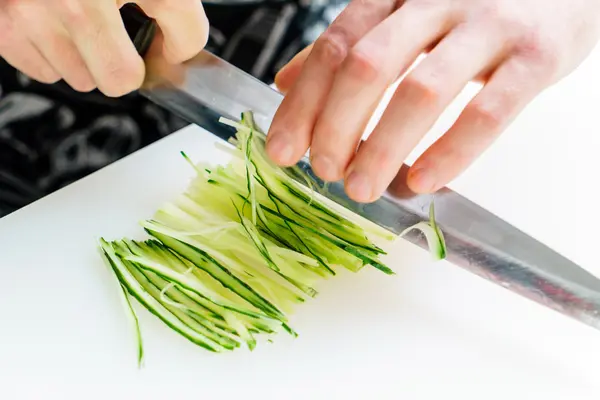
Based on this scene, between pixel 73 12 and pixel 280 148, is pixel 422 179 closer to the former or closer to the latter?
pixel 280 148

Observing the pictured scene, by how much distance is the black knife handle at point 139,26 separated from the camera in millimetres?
935

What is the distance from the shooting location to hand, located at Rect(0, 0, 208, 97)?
0.80 meters

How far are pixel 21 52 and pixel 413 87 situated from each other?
1.59ft

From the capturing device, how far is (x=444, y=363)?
95 cm

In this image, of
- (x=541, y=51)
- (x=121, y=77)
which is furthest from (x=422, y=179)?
(x=121, y=77)

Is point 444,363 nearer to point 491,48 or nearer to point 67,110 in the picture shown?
point 491,48

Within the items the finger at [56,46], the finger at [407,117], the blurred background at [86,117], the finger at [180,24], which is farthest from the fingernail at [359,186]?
the blurred background at [86,117]

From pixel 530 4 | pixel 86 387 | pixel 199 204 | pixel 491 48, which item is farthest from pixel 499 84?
pixel 86 387

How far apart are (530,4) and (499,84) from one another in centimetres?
16

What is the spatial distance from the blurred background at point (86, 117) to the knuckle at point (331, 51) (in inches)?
17.1

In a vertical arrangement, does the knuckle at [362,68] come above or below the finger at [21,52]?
above

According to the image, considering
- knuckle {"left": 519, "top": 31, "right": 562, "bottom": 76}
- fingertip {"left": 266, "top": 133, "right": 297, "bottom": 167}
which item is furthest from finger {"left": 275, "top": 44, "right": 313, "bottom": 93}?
knuckle {"left": 519, "top": 31, "right": 562, "bottom": 76}

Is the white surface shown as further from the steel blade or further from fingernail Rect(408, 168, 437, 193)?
fingernail Rect(408, 168, 437, 193)

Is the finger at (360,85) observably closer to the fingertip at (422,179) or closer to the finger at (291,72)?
the fingertip at (422,179)
